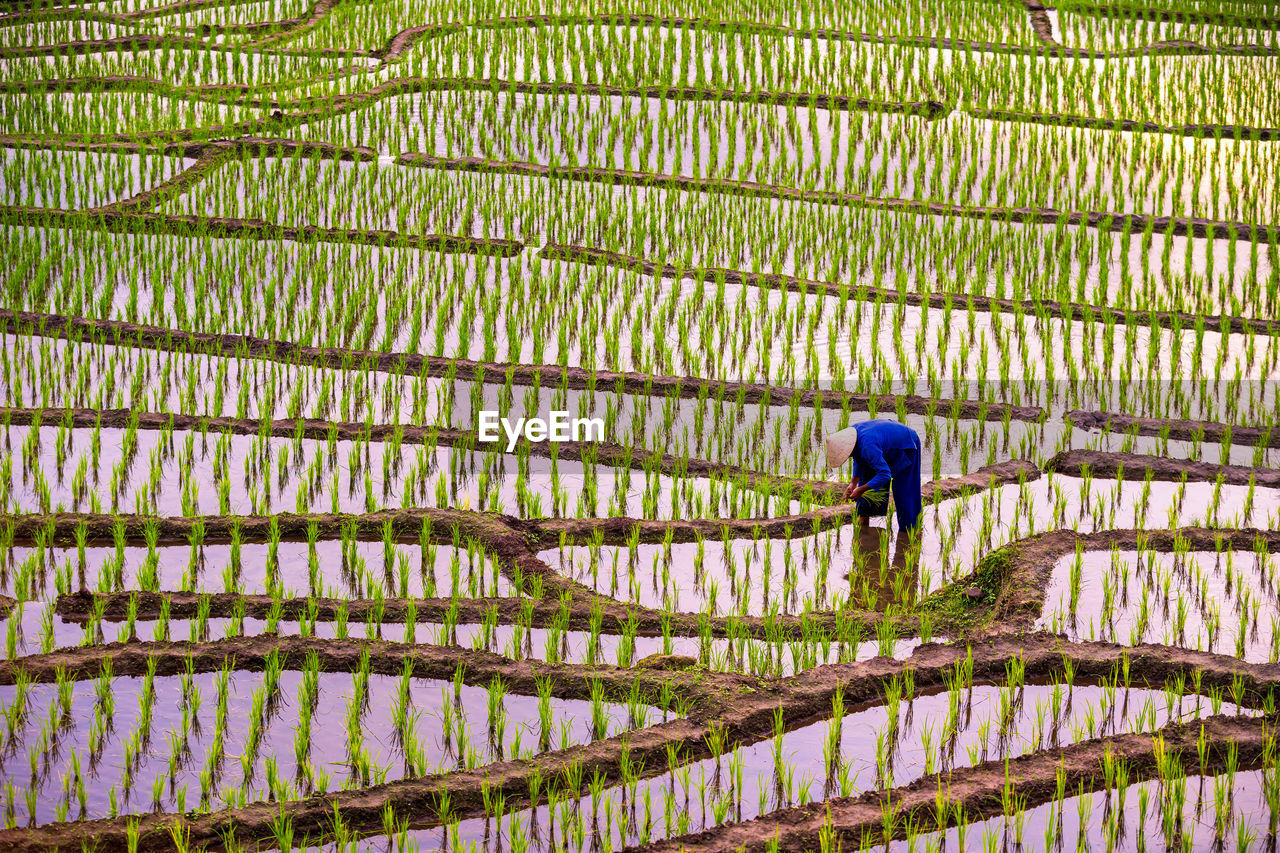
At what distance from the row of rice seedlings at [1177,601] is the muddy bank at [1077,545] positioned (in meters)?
0.04

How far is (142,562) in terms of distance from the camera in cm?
446

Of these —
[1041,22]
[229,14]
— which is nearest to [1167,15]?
[1041,22]

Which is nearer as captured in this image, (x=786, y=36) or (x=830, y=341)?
(x=830, y=341)

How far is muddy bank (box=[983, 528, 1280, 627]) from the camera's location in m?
4.25

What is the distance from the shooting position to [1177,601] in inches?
167

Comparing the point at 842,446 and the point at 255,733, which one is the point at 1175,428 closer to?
the point at 842,446

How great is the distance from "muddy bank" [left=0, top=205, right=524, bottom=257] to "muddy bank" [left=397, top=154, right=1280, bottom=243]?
42.1 inches

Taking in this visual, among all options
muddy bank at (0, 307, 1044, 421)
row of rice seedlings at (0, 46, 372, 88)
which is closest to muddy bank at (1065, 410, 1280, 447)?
muddy bank at (0, 307, 1044, 421)

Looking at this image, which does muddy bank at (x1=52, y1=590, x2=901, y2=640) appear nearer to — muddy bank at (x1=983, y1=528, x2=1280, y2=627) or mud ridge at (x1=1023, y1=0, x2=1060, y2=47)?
muddy bank at (x1=983, y1=528, x2=1280, y2=627)

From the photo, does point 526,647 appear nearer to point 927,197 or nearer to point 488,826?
point 488,826

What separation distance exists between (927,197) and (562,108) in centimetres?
252

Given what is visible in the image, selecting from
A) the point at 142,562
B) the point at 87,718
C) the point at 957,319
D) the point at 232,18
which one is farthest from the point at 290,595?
the point at 232,18

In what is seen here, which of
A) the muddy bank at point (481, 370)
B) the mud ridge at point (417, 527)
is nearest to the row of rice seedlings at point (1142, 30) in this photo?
the muddy bank at point (481, 370)

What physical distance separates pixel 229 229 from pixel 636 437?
3.04 metres
